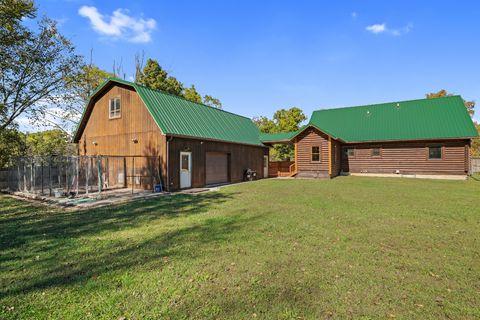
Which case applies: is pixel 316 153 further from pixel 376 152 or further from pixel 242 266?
pixel 242 266

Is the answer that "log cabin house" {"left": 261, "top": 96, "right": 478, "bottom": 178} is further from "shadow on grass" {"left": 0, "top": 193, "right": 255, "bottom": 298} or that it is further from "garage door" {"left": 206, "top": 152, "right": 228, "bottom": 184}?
"shadow on grass" {"left": 0, "top": 193, "right": 255, "bottom": 298}

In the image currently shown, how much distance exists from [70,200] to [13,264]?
6.97 metres

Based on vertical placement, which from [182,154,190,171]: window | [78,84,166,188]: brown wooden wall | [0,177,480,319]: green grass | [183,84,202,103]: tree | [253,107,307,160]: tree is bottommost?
[0,177,480,319]: green grass

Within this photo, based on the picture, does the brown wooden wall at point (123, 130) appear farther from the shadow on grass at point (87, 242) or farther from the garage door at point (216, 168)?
the shadow on grass at point (87, 242)

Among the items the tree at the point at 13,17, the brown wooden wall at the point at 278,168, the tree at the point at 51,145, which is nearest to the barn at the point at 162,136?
the tree at the point at 13,17

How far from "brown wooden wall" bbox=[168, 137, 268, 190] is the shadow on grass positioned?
5.48 metres

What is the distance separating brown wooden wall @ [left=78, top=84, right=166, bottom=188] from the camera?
14.9 m

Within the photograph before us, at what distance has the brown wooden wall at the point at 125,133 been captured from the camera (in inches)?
588

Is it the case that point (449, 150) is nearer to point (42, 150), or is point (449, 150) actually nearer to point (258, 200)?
point (258, 200)

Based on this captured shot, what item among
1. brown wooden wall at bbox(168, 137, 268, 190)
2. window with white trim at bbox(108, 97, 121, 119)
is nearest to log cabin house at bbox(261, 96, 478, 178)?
brown wooden wall at bbox(168, 137, 268, 190)

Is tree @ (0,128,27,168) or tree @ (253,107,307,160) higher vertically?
tree @ (253,107,307,160)

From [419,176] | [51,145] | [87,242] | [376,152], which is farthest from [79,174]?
[419,176]

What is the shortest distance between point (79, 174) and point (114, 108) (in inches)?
179

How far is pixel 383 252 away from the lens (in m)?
5.15
